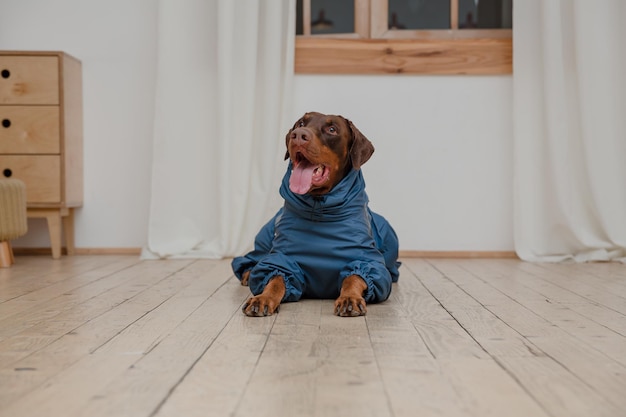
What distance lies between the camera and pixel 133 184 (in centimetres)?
407

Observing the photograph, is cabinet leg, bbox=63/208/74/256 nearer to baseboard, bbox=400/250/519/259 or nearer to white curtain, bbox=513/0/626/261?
baseboard, bbox=400/250/519/259

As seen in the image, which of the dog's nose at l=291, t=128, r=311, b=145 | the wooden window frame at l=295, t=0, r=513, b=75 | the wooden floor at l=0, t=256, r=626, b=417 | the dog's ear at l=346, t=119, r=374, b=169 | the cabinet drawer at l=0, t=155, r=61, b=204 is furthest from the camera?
the wooden window frame at l=295, t=0, r=513, b=75

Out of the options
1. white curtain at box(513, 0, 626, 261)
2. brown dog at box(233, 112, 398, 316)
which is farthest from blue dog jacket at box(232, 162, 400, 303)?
white curtain at box(513, 0, 626, 261)

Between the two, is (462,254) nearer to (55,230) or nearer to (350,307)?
(350,307)

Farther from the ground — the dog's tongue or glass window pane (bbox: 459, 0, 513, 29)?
glass window pane (bbox: 459, 0, 513, 29)

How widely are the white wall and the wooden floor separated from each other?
1.16m

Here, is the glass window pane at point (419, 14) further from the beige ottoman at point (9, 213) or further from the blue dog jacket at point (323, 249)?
the beige ottoman at point (9, 213)

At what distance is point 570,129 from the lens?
3.86 metres

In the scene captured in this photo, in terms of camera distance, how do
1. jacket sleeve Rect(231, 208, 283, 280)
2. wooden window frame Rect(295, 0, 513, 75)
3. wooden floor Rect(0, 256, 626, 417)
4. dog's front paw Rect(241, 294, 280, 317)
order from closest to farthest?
wooden floor Rect(0, 256, 626, 417) → dog's front paw Rect(241, 294, 280, 317) → jacket sleeve Rect(231, 208, 283, 280) → wooden window frame Rect(295, 0, 513, 75)

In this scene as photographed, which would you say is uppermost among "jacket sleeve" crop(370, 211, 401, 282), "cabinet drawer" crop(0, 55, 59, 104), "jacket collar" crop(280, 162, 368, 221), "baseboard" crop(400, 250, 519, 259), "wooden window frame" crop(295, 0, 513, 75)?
"wooden window frame" crop(295, 0, 513, 75)

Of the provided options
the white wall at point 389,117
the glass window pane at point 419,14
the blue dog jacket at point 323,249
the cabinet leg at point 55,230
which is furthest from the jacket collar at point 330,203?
the glass window pane at point 419,14

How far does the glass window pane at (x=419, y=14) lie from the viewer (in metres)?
4.06

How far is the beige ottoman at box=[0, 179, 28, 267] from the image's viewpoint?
341cm

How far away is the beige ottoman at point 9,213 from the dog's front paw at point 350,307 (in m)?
1.93
